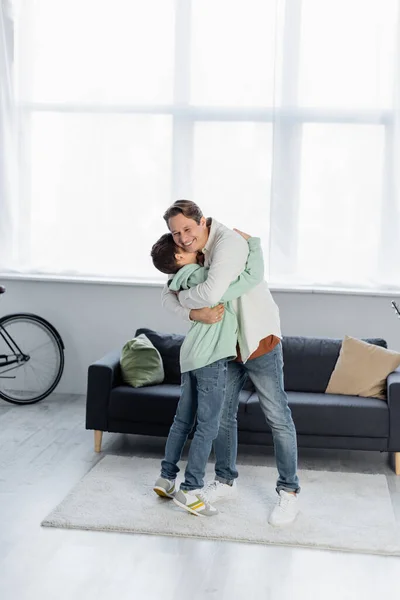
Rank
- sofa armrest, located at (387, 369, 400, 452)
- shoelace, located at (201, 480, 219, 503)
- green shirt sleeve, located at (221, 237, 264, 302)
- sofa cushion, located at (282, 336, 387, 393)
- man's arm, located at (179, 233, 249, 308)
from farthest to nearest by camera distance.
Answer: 1. sofa cushion, located at (282, 336, 387, 393)
2. sofa armrest, located at (387, 369, 400, 452)
3. shoelace, located at (201, 480, 219, 503)
4. green shirt sleeve, located at (221, 237, 264, 302)
5. man's arm, located at (179, 233, 249, 308)

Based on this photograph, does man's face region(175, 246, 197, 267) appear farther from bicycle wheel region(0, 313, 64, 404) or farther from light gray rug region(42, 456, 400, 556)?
bicycle wheel region(0, 313, 64, 404)

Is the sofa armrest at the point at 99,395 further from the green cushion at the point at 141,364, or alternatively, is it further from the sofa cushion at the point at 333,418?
the sofa cushion at the point at 333,418

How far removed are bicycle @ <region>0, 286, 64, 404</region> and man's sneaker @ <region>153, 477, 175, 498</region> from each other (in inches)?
88.7

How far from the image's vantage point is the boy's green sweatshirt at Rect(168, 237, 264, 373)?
347cm

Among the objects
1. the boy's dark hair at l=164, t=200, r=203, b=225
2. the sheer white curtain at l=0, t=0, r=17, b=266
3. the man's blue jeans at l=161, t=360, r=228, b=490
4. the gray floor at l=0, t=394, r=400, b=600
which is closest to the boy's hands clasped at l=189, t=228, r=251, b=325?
the man's blue jeans at l=161, t=360, r=228, b=490

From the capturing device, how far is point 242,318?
3521 millimetres

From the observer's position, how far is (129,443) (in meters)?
4.81

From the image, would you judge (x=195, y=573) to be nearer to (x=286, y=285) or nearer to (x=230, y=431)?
(x=230, y=431)

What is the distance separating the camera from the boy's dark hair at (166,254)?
3424 millimetres

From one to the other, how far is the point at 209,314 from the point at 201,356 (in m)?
0.18

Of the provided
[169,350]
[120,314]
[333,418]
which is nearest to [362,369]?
[333,418]

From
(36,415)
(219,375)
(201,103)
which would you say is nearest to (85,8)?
(201,103)

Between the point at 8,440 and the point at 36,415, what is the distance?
66 cm

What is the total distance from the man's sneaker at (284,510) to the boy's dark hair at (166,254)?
1.09m
